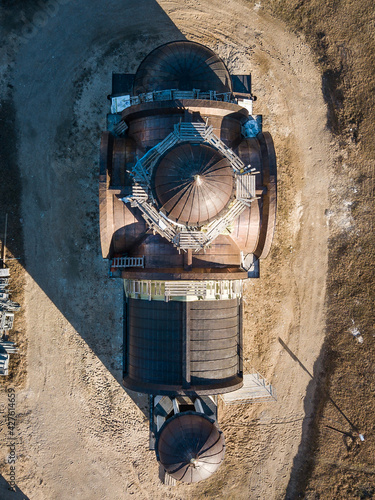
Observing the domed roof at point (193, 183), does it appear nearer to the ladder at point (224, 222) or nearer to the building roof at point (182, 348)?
the ladder at point (224, 222)

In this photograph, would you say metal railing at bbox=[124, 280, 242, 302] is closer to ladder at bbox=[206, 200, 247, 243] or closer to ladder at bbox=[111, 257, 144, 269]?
ladder at bbox=[111, 257, 144, 269]

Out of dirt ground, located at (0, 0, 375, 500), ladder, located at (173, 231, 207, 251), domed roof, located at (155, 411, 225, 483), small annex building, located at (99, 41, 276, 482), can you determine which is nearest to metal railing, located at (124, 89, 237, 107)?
small annex building, located at (99, 41, 276, 482)

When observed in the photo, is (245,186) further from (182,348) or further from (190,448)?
(190,448)

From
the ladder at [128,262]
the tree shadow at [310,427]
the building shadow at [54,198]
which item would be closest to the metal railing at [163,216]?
the ladder at [128,262]

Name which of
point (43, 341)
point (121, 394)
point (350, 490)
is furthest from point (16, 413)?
point (350, 490)

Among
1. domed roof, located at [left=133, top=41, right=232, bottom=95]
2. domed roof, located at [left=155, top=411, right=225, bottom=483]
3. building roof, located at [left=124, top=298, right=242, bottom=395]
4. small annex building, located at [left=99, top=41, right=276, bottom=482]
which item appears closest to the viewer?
domed roof, located at [left=155, top=411, right=225, bottom=483]

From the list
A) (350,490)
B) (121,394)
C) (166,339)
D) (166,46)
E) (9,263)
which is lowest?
(350,490)

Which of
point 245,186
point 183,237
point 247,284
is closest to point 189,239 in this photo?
point 183,237

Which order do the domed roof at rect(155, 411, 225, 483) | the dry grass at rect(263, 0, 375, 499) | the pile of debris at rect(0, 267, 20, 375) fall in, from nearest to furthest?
1. the domed roof at rect(155, 411, 225, 483)
2. the pile of debris at rect(0, 267, 20, 375)
3. the dry grass at rect(263, 0, 375, 499)

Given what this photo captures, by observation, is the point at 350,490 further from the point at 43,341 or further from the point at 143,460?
the point at 43,341
